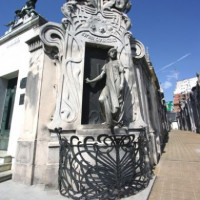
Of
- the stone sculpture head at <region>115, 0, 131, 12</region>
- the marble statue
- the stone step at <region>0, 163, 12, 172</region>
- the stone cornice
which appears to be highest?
the marble statue

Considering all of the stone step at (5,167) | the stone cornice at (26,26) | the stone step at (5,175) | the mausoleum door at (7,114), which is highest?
the stone cornice at (26,26)

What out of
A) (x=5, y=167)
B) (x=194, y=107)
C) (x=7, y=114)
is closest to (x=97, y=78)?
(x=5, y=167)

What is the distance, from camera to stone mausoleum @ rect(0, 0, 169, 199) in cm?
321

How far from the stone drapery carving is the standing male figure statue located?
676mm

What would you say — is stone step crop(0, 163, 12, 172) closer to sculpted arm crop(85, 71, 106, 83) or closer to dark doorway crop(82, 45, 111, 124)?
dark doorway crop(82, 45, 111, 124)

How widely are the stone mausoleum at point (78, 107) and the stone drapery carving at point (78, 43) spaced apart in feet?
0.09

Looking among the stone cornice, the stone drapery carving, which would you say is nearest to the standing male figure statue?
the stone drapery carving

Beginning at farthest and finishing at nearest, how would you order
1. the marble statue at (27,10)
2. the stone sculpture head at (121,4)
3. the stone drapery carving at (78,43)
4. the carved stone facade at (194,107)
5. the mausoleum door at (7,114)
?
the carved stone facade at (194,107) < the marble statue at (27,10) < the stone sculpture head at (121,4) < the mausoleum door at (7,114) < the stone drapery carving at (78,43)

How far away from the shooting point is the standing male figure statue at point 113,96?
398 centimetres

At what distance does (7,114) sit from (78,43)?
4.18 meters

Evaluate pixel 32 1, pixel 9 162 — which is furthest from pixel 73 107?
pixel 32 1

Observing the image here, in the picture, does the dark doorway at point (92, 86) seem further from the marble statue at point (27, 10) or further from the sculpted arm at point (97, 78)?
the marble statue at point (27, 10)

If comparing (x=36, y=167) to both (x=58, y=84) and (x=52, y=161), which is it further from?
(x=58, y=84)

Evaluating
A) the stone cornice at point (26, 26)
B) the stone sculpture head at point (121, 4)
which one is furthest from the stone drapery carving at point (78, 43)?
the stone cornice at point (26, 26)
